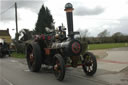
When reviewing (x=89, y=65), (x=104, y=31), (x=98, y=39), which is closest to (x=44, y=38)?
(x=89, y=65)

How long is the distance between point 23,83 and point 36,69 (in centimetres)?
231

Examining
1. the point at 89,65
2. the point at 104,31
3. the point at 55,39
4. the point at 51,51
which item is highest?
the point at 104,31

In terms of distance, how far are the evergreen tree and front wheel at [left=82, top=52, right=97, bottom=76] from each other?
2884 cm

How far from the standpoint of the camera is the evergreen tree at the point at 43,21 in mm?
37381

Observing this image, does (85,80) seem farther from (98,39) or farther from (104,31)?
(104,31)

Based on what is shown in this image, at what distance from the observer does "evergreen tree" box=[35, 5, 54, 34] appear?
37.4 meters

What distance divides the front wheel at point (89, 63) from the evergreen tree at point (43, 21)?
28836 mm

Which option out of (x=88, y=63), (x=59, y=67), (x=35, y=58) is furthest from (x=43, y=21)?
(x=59, y=67)

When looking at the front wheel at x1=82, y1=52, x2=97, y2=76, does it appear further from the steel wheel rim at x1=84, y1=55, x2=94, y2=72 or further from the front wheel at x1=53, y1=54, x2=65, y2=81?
the front wheel at x1=53, y1=54, x2=65, y2=81

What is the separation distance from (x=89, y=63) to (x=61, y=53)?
1.23 metres

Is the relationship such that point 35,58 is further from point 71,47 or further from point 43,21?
point 43,21

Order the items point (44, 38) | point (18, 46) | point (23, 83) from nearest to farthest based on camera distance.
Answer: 1. point (23, 83)
2. point (44, 38)
3. point (18, 46)

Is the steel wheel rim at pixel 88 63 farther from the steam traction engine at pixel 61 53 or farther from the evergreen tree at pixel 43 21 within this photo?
the evergreen tree at pixel 43 21

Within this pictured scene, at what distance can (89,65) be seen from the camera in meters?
7.82
